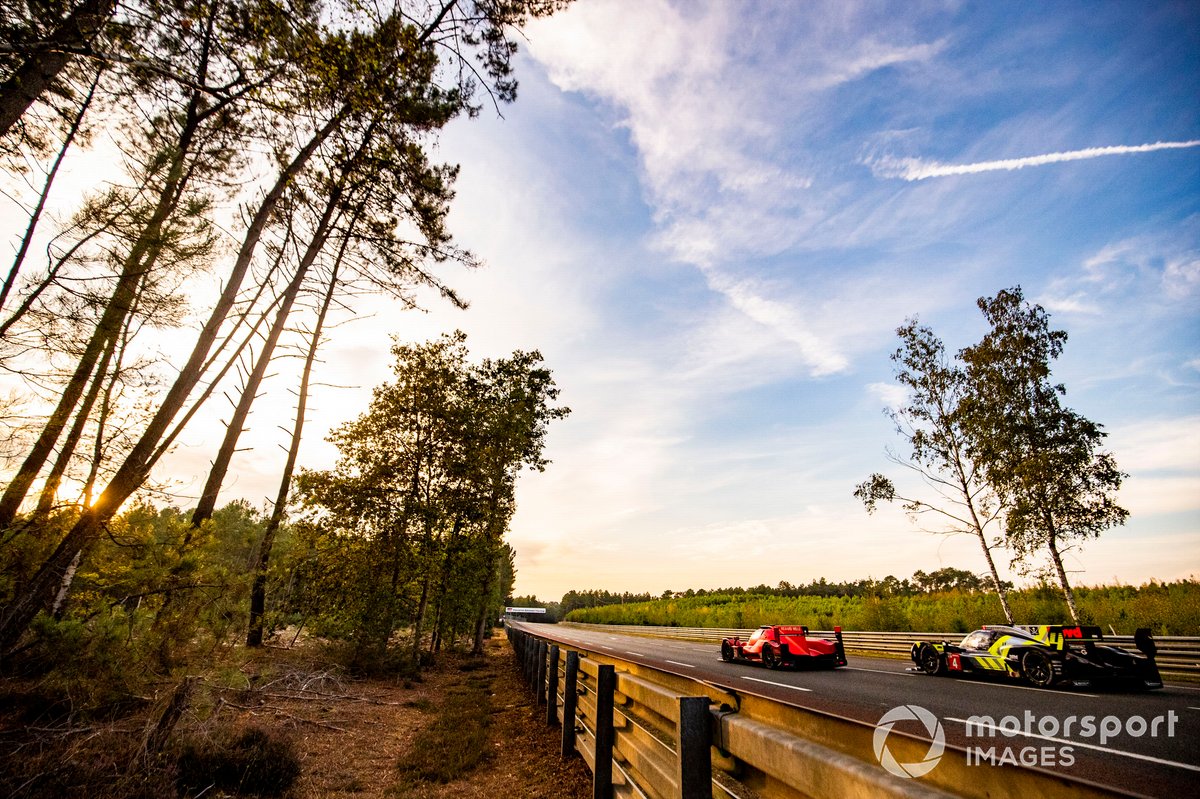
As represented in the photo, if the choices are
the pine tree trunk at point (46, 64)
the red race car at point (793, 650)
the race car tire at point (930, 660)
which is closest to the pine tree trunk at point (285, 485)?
the pine tree trunk at point (46, 64)

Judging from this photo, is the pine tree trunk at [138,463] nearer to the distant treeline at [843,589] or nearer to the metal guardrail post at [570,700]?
the metal guardrail post at [570,700]

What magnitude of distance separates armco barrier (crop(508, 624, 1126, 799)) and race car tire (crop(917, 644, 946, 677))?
10101 millimetres

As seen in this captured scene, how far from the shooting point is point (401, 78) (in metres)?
7.55

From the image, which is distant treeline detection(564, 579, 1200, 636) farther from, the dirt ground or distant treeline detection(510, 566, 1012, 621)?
the dirt ground

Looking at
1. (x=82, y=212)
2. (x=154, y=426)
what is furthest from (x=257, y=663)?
(x=82, y=212)

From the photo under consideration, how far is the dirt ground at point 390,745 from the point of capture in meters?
5.03

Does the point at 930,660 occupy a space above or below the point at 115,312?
below


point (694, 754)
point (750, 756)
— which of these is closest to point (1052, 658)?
point (694, 754)

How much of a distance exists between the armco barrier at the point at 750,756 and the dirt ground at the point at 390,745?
1065mm

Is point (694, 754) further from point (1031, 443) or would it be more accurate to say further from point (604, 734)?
point (1031, 443)

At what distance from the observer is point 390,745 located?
6840 mm

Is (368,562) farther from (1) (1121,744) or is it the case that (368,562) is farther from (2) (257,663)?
(1) (1121,744)

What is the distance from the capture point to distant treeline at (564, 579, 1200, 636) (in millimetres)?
12656

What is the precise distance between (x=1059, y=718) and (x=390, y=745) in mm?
8991
